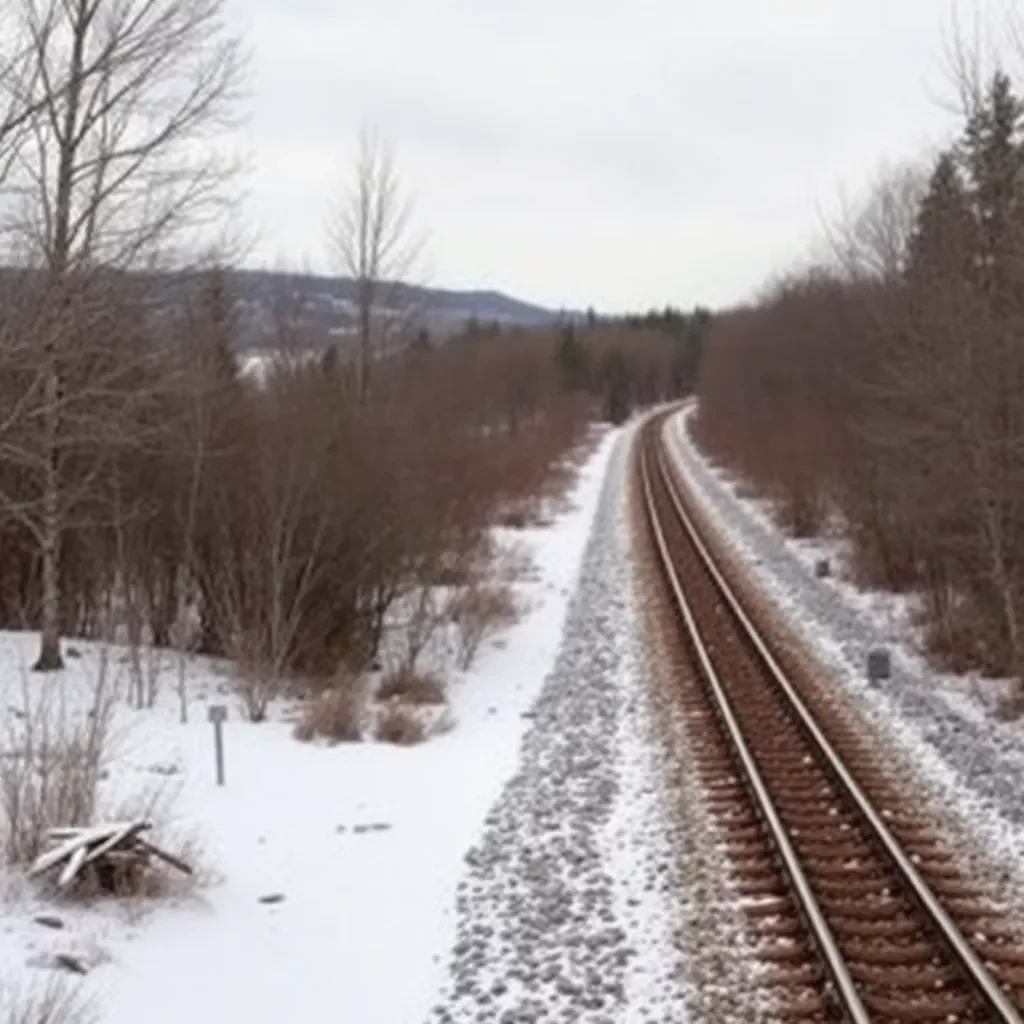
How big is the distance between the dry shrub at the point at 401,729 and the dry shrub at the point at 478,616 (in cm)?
476

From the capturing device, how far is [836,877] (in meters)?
10.3

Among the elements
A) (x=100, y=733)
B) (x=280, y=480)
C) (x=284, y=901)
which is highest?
(x=280, y=480)

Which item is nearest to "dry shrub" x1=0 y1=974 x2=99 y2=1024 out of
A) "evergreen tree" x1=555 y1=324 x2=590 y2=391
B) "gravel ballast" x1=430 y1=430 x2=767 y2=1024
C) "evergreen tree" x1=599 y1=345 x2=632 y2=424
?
"gravel ballast" x1=430 y1=430 x2=767 y2=1024

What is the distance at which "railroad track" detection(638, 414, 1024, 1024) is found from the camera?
26.9ft

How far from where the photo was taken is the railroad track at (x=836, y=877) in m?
8.19

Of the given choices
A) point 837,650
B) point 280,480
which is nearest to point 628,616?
point 837,650

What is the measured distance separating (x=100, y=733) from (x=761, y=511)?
1348 inches

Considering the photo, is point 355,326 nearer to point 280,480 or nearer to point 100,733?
point 280,480

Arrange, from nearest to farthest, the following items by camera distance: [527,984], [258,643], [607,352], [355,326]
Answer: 1. [527,984]
2. [258,643]
3. [355,326]
4. [607,352]

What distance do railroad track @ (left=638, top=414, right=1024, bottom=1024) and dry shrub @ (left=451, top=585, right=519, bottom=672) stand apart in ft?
15.6

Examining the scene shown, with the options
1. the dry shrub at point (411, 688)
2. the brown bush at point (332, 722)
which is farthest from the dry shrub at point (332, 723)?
the dry shrub at point (411, 688)

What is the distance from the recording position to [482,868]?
11227 mm

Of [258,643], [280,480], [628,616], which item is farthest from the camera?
[628,616]

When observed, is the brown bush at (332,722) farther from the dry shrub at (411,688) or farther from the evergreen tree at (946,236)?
the evergreen tree at (946,236)
